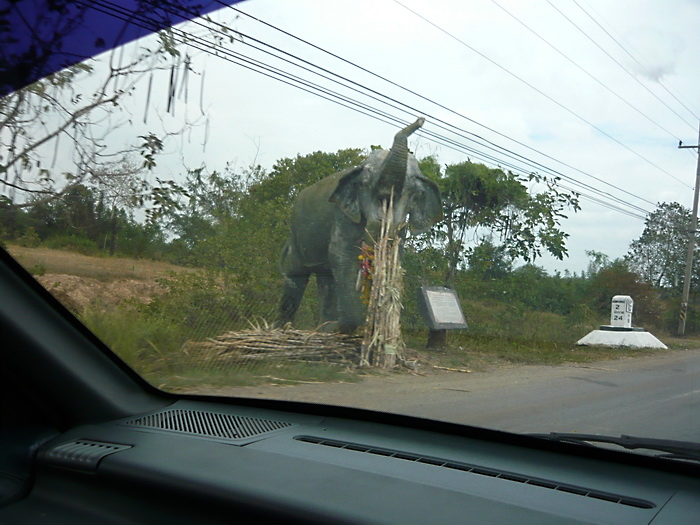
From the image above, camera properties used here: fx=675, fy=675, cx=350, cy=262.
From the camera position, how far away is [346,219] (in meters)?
9.46

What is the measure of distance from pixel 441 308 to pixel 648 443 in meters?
5.19

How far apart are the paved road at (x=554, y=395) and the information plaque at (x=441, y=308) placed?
3.62 ft

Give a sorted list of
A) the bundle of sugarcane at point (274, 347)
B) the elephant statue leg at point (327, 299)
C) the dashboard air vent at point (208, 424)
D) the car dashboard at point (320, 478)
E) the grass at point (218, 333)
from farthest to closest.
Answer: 1. the elephant statue leg at point (327, 299)
2. the bundle of sugarcane at point (274, 347)
3. the grass at point (218, 333)
4. the dashboard air vent at point (208, 424)
5. the car dashboard at point (320, 478)

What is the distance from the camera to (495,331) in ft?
21.0

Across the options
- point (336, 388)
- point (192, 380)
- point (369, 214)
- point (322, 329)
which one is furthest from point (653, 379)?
point (369, 214)

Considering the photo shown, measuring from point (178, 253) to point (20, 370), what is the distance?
2.28 metres

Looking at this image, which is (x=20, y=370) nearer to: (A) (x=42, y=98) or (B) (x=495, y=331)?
(A) (x=42, y=98)

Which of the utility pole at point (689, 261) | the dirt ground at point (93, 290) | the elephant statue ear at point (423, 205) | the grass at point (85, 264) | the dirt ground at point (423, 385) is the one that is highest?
the elephant statue ear at point (423, 205)

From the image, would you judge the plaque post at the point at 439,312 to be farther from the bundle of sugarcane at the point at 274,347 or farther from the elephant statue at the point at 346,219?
the elephant statue at the point at 346,219

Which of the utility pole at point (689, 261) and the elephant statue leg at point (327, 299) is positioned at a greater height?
the utility pole at point (689, 261)

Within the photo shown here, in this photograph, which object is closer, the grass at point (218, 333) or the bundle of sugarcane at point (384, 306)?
the grass at point (218, 333)

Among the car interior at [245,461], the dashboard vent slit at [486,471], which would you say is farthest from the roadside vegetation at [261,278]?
the dashboard vent slit at [486,471]

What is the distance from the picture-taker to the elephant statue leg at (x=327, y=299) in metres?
8.29

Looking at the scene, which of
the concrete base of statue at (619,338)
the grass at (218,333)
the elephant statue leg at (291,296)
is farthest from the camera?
the elephant statue leg at (291,296)
